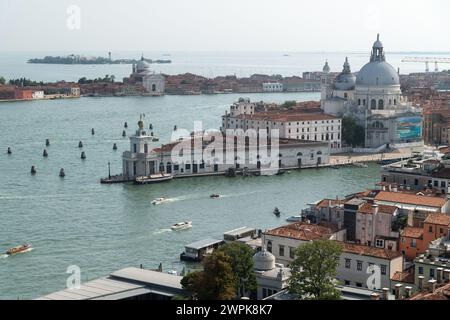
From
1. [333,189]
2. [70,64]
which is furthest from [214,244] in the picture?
[70,64]

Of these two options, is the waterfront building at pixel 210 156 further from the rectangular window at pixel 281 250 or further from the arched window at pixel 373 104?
the rectangular window at pixel 281 250

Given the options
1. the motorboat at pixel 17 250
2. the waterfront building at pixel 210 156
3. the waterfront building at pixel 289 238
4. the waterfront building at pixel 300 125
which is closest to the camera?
the waterfront building at pixel 289 238

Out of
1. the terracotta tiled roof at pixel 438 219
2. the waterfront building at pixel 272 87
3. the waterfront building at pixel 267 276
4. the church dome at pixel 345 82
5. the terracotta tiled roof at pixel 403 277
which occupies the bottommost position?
the terracotta tiled roof at pixel 403 277

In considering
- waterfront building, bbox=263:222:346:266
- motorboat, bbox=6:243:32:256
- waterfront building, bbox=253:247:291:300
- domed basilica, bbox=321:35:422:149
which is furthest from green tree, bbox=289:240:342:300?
domed basilica, bbox=321:35:422:149

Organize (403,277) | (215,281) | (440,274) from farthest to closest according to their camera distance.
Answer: (403,277) < (440,274) < (215,281)

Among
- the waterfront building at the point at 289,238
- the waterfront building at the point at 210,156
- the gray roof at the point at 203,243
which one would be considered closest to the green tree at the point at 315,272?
the waterfront building at the point at 289,238

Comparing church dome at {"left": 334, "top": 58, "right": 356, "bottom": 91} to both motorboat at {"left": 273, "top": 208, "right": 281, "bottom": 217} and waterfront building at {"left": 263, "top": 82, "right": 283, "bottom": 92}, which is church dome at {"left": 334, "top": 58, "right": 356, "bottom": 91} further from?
waterfront building at {"left": 263, "top": 82, "right": 283, "bottom": 92}

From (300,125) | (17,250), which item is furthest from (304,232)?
(300,125)

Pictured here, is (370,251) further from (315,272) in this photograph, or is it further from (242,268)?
(315,272)
